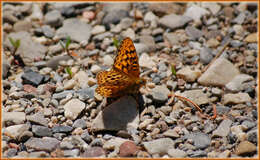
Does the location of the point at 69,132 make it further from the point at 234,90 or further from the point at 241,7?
the point at 241,7

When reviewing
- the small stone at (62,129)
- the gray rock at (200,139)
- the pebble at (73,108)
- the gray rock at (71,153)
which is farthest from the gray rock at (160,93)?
the gray rock at (71,153)

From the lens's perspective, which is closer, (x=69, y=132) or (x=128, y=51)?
(x=69, y=132)

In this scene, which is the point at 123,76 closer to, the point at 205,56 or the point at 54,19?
the point at 205,56

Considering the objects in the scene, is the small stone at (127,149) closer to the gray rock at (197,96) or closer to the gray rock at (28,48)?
the gray rock at (197,96)

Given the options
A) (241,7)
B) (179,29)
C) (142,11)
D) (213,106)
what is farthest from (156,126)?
(241,7)

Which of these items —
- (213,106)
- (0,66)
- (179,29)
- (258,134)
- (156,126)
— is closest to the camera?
(258,134)

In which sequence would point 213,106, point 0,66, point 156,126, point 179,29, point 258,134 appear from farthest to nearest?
point 179,29
point 0,66
point 213,106
point 156,126
point 258,134
